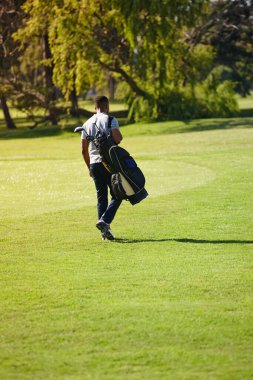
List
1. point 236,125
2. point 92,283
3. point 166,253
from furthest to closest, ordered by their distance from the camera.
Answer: point 236,125
point 166,253
point 92,283

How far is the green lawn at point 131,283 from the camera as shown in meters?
6.32

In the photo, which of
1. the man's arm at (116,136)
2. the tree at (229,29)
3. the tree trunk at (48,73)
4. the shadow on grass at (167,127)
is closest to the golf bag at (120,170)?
the man's arm at (116,136)

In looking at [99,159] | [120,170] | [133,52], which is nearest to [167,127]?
[133,52]

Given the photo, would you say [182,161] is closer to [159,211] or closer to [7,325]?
[159,211]


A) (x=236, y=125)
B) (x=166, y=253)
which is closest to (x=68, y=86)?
(x=236, y=125)

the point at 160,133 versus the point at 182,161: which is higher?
the point at 182,161

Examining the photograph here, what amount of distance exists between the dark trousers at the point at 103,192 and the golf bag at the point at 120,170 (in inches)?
11.4

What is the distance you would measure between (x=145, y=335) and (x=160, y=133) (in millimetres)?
29811

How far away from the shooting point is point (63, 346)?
6.68m

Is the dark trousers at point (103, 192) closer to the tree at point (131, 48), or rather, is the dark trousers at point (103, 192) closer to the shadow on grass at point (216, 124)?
the shadow on grass at point (216, 124)

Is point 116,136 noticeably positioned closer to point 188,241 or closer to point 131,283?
point 188,241

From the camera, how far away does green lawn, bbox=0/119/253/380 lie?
6.32 meters

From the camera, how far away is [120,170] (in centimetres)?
1101

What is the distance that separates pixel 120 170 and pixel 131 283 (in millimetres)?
2492
